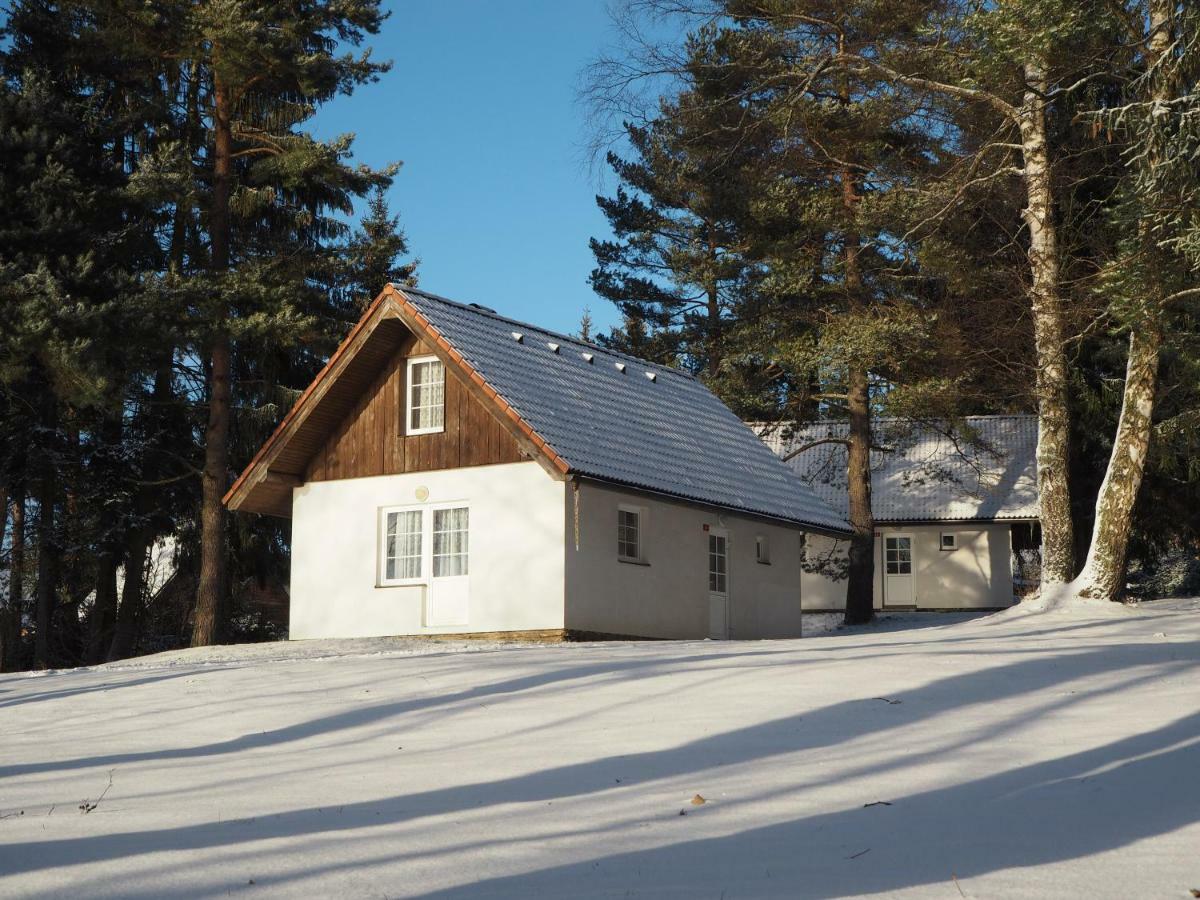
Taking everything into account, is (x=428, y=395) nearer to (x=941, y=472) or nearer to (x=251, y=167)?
→ (x=251, y=167)

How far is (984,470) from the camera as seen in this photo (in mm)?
40844

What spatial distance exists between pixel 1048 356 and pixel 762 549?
276 inches

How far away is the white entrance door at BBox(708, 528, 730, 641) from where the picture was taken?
1026 inches

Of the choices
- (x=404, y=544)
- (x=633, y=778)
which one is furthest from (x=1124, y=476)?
(x=633, y=778)

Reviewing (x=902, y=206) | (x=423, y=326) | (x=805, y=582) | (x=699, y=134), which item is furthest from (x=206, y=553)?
(x=805, y=582)

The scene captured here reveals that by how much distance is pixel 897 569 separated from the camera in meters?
41.0

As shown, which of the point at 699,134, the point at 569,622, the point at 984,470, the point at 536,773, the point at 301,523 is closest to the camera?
the point at 536,773

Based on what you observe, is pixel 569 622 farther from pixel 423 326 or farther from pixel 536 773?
pixel 536 773

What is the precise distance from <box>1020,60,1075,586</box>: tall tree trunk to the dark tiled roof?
5381mm

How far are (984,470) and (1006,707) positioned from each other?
3038cm

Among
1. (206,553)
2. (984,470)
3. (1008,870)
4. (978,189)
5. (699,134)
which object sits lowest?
(1008,870)

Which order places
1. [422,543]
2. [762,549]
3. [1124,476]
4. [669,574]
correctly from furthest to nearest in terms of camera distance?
[762,549], [669,574], [422,543], [1124,476]

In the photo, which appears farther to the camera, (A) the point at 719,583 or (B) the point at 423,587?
(A) the point at 719,583

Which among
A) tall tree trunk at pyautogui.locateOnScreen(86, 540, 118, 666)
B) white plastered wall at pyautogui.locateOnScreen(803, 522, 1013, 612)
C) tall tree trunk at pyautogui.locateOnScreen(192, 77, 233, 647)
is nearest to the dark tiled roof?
tall tree trunk at pyautogui.locateOnScreen(192, 77, 233, 647)
